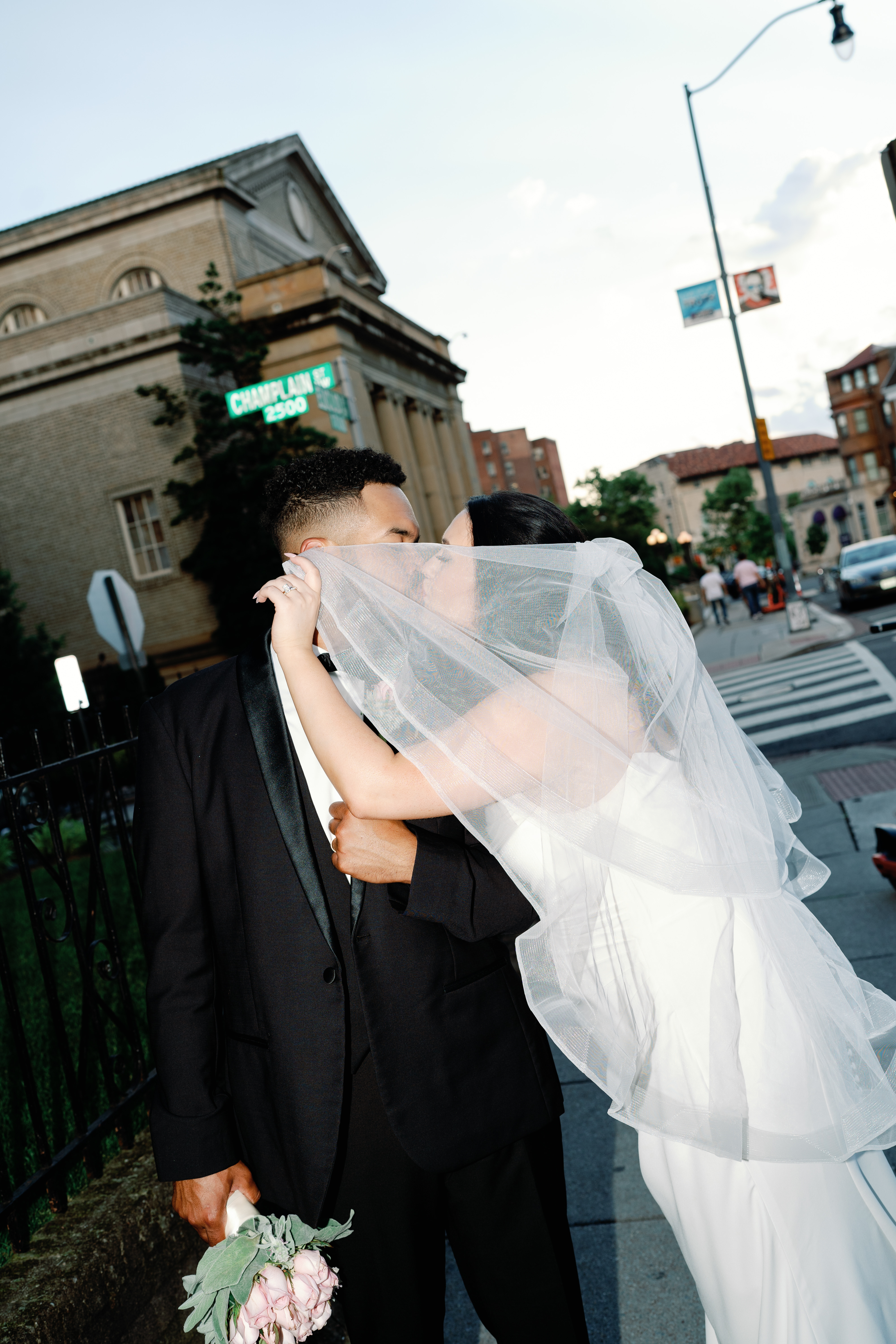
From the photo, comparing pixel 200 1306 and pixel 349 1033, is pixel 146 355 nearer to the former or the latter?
pixel 349 1033

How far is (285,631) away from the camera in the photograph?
6.40 ft

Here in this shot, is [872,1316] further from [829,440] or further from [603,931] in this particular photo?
[829,440]

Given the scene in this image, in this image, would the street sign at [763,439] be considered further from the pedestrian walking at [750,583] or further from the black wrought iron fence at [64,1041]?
the black wrought iron fence at [64,1041]

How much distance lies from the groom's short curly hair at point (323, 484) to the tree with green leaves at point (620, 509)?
37002 mm

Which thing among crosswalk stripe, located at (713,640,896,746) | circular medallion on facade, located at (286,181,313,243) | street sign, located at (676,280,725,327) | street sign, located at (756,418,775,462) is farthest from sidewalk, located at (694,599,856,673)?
circular medallion on facade, located at (286,181,313,243)

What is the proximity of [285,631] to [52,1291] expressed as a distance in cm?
173

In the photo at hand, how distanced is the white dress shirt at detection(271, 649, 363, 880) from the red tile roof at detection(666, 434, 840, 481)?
12300 cm

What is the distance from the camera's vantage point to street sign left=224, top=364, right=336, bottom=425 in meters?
15.0

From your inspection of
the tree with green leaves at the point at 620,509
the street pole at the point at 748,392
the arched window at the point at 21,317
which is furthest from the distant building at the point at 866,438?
the arched window at the point at 21,317

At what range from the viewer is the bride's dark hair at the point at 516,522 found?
2197 mm

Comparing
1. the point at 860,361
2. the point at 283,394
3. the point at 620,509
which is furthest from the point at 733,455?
the point at 283,394

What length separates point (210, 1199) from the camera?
2016 mm

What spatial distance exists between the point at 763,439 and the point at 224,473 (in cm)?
1264

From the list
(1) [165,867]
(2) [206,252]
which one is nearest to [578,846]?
(1) [165,867]
